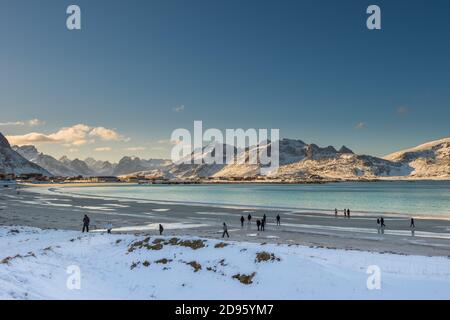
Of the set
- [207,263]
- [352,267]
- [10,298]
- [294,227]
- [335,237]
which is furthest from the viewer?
[294,227]

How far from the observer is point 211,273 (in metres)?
20.6

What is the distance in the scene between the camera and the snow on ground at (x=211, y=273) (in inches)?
682

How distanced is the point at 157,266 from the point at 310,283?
893 cm

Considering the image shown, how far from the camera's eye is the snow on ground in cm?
1733

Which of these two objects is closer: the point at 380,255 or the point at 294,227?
the point at 380,255

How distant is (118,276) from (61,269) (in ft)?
10.5

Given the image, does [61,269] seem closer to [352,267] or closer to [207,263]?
[207,263]

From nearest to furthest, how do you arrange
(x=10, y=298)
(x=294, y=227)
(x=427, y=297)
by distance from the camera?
1. (x=10, y=298)
2. (x=427, y=297)
3. (x=294, y=227)

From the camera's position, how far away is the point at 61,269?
21.1m

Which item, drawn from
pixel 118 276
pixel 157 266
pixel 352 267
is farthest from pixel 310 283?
pixel 118 276
